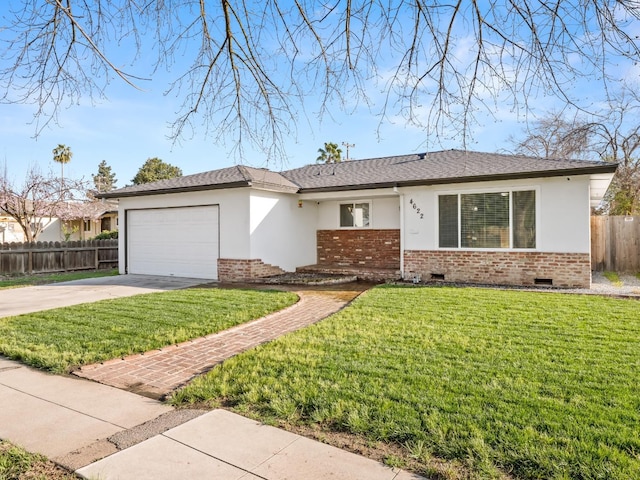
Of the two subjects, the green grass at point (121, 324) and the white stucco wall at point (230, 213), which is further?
the white stucco wall at point (230, 213)

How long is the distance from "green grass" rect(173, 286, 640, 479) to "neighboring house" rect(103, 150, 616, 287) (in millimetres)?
4468

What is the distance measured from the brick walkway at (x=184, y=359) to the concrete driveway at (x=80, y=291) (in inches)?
186

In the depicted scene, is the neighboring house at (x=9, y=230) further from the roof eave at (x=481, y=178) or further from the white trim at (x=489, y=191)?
the white trim at (x=489, y=191)

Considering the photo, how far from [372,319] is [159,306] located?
451 centimetres

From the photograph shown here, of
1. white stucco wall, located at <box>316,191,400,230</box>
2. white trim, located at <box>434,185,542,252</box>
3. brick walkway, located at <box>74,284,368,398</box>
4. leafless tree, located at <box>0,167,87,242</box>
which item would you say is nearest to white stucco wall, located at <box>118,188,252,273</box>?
white stucco wall, located at <box>316,191,400,230</box>

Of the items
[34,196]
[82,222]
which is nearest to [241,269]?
[34,196]

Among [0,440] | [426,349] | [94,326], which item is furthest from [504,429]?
[94,326]

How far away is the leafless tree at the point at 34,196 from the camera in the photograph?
21.0 m

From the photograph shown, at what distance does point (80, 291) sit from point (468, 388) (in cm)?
1090

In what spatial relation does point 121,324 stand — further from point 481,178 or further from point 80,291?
point 481,178

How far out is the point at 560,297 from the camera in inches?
366

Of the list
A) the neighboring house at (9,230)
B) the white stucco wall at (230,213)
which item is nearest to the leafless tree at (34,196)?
the neighboring house at (9,230)

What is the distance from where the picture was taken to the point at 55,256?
697 inches

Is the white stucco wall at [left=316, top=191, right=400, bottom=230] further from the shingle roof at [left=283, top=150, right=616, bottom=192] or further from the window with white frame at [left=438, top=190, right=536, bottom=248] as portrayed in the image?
the window with white frame at [left=438, top=190, right=536, bottom=248]
